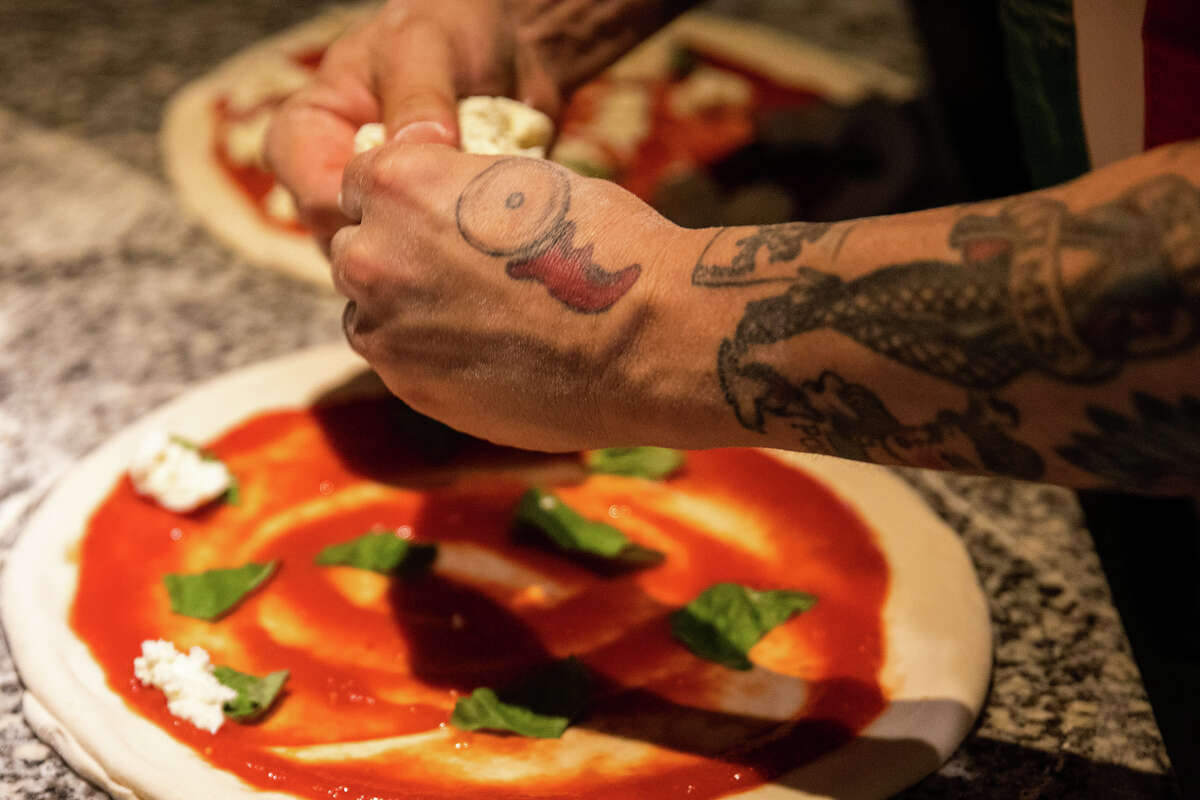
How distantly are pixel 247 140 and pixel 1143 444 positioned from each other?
1861 millimetres

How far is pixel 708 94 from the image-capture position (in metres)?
2.55

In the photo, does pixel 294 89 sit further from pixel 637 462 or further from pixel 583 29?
pixel 637 462

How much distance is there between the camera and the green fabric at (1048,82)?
1.57 metres

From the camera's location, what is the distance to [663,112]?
252 centimetres

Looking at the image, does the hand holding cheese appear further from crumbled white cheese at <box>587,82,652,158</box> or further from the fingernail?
crumbled white cheese at <box>587,82,652,158</box>

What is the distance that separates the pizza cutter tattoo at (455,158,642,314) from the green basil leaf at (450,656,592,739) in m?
0.41

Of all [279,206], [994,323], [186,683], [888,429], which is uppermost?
[994,323]

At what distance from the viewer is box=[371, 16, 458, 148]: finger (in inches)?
49.3

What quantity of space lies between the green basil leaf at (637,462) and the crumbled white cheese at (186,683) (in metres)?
0.58

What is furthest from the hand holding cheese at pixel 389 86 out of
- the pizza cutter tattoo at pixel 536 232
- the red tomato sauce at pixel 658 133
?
the red tomato sauce at pixel 658 133

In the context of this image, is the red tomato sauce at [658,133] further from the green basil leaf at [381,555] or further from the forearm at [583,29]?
the green basil leaf at [381,555]

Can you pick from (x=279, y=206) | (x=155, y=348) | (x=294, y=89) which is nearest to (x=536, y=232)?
(x=155, y=348)

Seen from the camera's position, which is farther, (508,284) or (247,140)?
(247,140)

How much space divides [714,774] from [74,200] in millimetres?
1643
